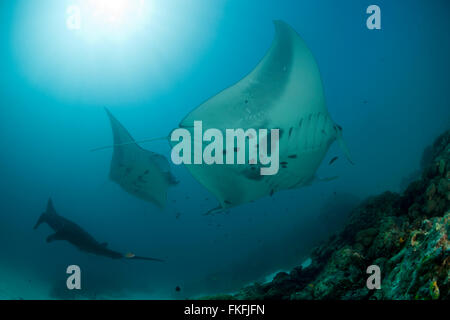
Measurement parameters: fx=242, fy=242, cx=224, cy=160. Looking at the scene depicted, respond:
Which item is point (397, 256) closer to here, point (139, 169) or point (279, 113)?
point (279, 113)

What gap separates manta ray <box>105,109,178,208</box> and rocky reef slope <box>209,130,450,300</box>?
3848 millimetres

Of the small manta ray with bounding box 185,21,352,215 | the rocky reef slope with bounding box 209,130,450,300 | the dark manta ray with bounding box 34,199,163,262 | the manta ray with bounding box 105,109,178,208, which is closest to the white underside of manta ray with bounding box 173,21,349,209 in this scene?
the small manta ray with bounding box 185,21,352,215

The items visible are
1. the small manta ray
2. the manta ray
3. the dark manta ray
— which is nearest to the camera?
the small manta ray

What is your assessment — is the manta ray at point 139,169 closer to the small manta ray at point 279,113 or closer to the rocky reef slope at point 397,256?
the small manta ray at point 279,113

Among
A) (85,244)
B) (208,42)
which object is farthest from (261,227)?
(85,244)

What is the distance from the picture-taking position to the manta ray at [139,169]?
21.3ft

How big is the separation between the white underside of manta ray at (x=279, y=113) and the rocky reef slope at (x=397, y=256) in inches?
54.0

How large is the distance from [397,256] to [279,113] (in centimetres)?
208

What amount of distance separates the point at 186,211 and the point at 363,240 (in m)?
33.6

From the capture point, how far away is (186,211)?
3553cm

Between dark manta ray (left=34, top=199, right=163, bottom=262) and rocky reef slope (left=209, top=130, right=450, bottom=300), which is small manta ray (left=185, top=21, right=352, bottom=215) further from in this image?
dark manta ray (left=34, top=199, right=163, bottom=262)

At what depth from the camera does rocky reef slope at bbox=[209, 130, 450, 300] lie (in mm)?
1608

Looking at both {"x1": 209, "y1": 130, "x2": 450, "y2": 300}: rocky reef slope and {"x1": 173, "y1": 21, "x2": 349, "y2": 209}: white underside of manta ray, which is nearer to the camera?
{"x1": 209, "y1": 130, "x2": 450, "y2": 300}: rocky reef slope
